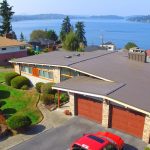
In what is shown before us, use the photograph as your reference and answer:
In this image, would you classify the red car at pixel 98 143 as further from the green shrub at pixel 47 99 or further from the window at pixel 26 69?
the window at pixel 26 69

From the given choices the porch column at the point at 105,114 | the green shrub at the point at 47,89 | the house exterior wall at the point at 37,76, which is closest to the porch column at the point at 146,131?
the porch column at the point at 105,114

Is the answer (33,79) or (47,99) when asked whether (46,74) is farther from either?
(47,99)

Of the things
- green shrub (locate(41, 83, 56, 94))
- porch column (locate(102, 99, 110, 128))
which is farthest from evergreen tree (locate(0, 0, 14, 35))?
porch column (locate(102, 99, 110, 128))

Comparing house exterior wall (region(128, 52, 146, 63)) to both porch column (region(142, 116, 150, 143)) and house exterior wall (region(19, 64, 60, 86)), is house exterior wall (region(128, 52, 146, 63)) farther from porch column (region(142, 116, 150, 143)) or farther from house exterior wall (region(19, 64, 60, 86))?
porch column (region(142, 116, 150, 143))

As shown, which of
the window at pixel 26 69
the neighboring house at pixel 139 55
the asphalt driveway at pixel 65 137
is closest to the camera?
the asphalt driveway at pixel 65 137

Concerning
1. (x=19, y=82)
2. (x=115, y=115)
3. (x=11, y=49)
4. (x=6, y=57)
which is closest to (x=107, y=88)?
(x=115, y=115)
